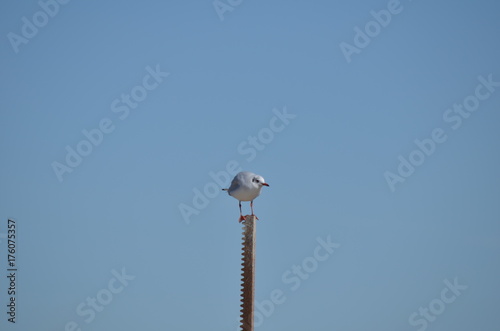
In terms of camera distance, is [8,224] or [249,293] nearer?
[249,293]

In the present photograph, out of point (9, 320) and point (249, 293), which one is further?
point (9, 320)

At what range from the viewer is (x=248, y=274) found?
91.1 meters

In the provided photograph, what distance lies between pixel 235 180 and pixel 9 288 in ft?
42.3

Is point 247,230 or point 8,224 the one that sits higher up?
point 8,224

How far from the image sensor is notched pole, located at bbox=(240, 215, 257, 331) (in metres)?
90.6

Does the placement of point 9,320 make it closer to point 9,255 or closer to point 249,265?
point 9,255

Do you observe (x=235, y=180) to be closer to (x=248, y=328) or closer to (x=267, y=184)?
(x=267, y=184)

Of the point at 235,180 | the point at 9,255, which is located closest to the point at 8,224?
the point at 9,255

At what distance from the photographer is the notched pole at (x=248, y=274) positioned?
90.6m

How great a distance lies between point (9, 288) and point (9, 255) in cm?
178

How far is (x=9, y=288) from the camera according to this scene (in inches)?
3912

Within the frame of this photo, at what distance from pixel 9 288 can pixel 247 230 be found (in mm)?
14050

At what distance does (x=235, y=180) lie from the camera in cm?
9419

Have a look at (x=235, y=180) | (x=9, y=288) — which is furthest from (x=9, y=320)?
(x=235, y=180)
